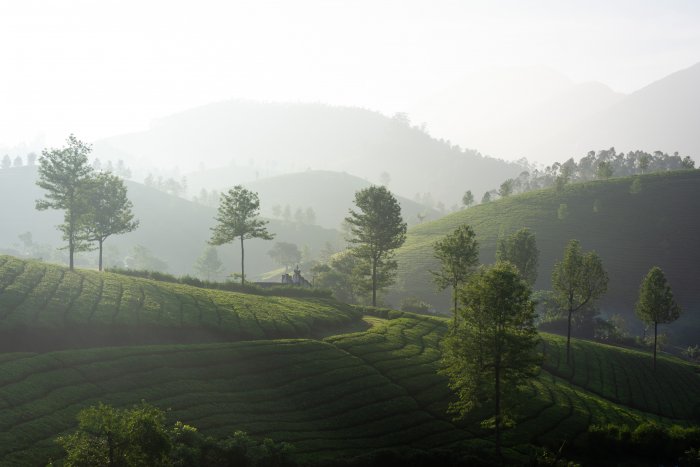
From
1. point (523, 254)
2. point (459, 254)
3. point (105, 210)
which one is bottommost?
point (523, 254)

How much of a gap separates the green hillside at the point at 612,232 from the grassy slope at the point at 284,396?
87.5 m

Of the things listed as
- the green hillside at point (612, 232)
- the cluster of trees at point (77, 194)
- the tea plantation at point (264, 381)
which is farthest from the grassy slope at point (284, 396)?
the green hillside at point (612, 232)

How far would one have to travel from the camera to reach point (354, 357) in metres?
49.9

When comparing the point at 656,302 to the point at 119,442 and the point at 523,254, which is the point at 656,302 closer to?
the point at 523,254

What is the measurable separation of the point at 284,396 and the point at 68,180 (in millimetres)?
44562

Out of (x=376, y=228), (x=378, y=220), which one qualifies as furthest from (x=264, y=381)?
(x=378, y=220)

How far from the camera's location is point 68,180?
215 ft

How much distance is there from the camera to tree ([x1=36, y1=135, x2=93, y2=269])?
64.6 meters

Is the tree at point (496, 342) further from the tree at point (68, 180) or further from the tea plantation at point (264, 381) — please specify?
the tree at point (68, 180)

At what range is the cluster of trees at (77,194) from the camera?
2554 inches

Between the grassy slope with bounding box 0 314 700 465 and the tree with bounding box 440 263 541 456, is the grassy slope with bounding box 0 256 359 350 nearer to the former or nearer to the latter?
the grassy slope with bounding box 0 314 700 465

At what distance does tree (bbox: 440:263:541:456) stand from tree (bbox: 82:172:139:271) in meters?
56.2

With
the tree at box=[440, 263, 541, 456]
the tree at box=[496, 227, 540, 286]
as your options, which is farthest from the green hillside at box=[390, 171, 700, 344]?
the tree at box=[440, 263, 541, 456]

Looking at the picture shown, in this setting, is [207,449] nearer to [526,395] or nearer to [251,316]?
[251,316]
